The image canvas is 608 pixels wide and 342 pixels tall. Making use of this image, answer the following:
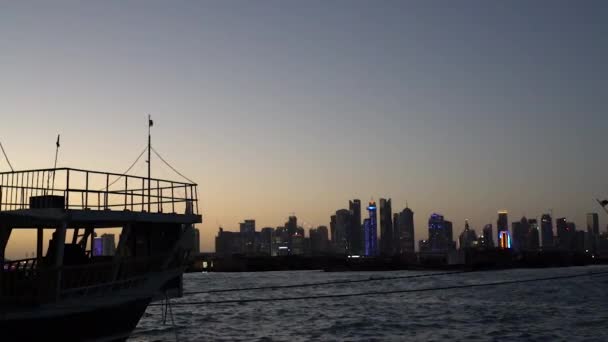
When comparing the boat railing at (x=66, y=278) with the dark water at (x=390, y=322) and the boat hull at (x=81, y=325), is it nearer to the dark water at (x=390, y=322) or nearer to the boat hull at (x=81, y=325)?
the boat hull at (x=81, y=325)

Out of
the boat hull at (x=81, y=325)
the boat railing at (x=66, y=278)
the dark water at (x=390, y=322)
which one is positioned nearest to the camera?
the boat hull at (x=81, y=325)

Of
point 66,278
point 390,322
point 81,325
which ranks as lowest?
point 390,322

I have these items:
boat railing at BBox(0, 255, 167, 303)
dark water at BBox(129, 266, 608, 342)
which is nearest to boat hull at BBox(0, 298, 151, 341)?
boat railing at BBox(0, 255, 167, 303)

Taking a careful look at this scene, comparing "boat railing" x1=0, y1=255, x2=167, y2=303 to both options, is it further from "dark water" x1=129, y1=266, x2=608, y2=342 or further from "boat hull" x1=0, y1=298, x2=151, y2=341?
"dark water" x1=129, y1=266, x2=608, y2=342

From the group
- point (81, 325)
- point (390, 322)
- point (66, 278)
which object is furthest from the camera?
point (390, 322)

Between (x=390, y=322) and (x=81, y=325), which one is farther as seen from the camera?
(x=390, y=322)

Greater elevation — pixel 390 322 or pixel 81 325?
pixel 81 325

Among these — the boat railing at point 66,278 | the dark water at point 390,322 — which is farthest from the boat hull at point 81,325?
the dark water at point 390,322

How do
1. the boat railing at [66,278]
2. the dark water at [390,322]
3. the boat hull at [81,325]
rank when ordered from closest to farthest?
the boat hull at [81,325]
the boat railing at [66,278]
the dark water at [390,322]

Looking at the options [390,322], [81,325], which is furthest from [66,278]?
[390,322]

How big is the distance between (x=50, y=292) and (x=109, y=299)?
6.18ft

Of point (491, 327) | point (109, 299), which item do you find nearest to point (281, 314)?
point (491, 327)

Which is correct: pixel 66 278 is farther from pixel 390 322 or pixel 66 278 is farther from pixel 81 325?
pixel 390 322

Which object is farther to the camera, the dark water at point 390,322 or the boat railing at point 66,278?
the dark water at point 390,322
